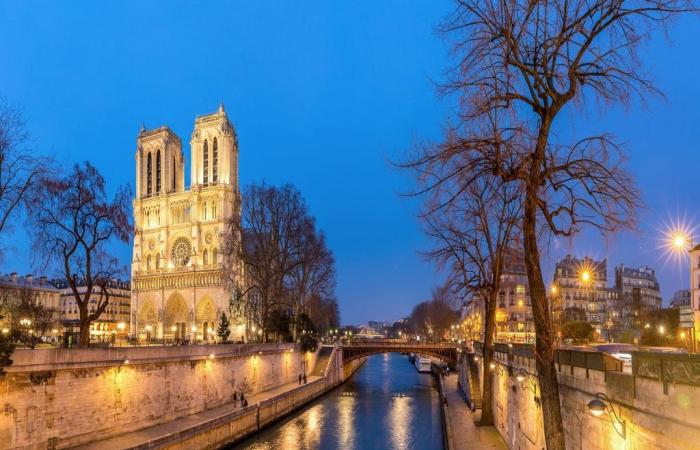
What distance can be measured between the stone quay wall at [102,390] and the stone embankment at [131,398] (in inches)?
1.2

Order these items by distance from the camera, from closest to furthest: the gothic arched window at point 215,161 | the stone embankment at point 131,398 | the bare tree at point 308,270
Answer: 1. the stone embankment at point 131,398
2. the bare tree at point 308,270
3. the gothic arched window at point 215,161

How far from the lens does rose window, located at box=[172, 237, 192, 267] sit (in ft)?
282

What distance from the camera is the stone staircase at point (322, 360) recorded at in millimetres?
54844

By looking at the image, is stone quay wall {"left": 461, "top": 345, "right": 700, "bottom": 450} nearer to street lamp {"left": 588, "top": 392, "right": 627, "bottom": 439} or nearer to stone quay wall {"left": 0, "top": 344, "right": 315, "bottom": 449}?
street lamp {"left": 588, "top": 392, "right": 627, "bottom": 439}

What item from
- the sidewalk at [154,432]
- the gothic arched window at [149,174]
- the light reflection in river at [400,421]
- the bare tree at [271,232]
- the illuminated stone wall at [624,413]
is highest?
the gothic arched window at [149,174]

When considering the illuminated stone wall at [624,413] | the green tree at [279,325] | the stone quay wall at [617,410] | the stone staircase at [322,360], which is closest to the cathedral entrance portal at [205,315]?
the stone staircase at [322,360]

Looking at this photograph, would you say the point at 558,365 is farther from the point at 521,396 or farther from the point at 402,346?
the point at 402,346

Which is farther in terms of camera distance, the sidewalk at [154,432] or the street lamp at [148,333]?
the street lamp at [148,333]

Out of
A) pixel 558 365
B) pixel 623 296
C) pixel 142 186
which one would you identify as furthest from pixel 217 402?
pixel 623 296

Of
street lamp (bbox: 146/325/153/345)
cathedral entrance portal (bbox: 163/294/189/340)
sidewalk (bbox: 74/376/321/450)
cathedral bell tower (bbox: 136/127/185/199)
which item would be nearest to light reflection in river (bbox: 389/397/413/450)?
sidewalk (bbox: 74/376/321/450)

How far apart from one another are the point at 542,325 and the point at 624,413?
6.35 ft

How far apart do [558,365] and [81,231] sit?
20.0 metres

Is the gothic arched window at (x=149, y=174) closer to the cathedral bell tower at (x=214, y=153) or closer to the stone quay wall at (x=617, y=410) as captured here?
the cathedral bell tower at (x=214, y=153)

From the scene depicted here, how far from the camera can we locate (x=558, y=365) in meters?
13.9
